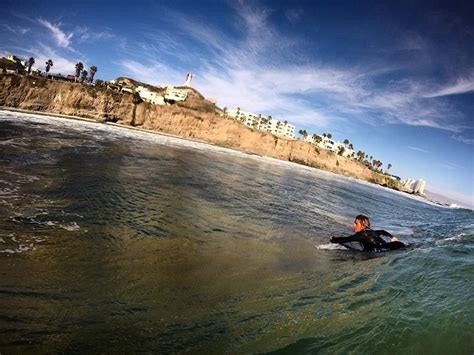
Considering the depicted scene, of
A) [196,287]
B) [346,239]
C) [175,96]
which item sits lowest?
[196,287]

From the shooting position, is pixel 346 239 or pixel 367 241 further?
pixel 367 241

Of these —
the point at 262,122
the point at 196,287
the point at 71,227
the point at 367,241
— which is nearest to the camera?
the point at 196,287

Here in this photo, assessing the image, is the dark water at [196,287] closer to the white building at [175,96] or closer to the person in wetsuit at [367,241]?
the person in wetsuit at [367,241]

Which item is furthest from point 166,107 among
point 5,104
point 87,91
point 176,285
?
point 176,285

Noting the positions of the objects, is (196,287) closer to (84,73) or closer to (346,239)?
(346,239)

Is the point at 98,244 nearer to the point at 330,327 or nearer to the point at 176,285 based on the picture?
the point at 176,285

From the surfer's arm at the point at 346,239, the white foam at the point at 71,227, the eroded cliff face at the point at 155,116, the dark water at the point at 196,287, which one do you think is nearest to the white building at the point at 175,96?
the eroded cliff face at the point at 155,116

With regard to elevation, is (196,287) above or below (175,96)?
below

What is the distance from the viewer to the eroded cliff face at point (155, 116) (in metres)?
63.8

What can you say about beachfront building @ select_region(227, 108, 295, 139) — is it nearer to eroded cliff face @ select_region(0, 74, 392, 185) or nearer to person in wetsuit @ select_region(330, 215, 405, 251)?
eroded cliff face @ select_region(0, 74, 392, 185)

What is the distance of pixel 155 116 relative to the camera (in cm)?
8525

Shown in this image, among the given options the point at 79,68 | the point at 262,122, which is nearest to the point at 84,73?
the point at 79,68

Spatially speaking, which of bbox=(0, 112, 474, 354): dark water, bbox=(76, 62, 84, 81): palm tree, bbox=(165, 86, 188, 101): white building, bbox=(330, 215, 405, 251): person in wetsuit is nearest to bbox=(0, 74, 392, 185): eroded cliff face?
bbox=(165, 86, 188, 101): white building

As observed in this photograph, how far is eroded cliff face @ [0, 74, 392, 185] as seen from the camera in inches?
2512
